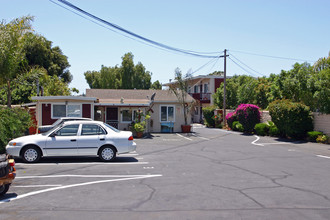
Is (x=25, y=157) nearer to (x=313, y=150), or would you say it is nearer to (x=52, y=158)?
(x=52, y=158)

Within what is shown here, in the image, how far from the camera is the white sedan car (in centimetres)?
1181

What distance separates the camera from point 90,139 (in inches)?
477

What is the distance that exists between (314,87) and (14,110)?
A: 18.0 m

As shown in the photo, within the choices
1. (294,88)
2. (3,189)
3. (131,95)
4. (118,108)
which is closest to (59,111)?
(118,108)

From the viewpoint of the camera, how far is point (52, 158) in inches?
519

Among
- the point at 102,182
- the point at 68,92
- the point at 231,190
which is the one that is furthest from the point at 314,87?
the point at 68,92

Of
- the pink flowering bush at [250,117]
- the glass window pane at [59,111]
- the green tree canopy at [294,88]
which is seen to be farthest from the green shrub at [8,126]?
the pink flowering bush at [250,117]

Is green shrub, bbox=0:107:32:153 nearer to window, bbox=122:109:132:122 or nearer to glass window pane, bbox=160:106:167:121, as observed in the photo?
window, bbox=122:109:132:122

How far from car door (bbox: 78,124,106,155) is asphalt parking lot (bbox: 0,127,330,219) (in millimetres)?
530

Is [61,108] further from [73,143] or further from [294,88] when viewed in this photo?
[294,88]

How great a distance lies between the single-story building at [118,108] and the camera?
21.9 meters

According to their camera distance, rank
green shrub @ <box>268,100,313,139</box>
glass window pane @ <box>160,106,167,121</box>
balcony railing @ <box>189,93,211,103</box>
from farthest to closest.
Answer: balcony railing @ <box>189,93,211,103</box>
glass window pane @ <box>160,106,167,121</box>
green shrub @ <box>268,100,313,139</box>

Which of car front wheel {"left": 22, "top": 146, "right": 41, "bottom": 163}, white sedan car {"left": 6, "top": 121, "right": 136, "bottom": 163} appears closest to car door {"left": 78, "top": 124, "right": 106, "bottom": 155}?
white sedan car {"left": 6, "top": 121, "right": 136, "bottom": 163}

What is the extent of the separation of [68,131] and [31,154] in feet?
5.17
